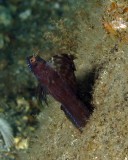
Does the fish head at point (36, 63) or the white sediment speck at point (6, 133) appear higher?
the white sediment speck at point (6, 133)

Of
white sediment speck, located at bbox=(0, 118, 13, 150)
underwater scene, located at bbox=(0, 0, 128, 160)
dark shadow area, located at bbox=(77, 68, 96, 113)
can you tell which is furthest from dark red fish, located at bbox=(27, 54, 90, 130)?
white sediment speck, located at bbox=(0, 118, 13, 150)

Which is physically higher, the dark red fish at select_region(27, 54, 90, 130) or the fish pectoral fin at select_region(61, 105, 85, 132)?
the dark red fish at select_region(27, 54, 90, 130)

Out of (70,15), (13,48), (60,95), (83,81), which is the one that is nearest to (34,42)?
(13,48)

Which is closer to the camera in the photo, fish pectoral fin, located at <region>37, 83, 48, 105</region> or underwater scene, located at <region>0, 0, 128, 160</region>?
underwater scene, located at <region>0, 0, 128, 160</region>

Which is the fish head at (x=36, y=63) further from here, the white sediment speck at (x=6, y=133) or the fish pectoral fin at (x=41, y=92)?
Answer: the white sediment speck at (x=6, y=133)

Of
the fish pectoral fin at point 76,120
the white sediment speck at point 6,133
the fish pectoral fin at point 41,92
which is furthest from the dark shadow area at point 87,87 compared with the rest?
the white sediment speck at point 6,133

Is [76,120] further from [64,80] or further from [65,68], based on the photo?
[65,68]

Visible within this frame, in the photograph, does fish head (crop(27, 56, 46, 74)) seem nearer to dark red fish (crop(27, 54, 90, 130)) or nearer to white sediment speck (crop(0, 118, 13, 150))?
dark red fish (crop(27, 54, 90, 130))

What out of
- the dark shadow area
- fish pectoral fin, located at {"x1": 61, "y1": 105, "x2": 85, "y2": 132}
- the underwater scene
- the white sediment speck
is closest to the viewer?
the underwater scene
